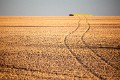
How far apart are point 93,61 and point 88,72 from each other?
4cm

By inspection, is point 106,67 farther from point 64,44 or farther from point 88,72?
point 64,44

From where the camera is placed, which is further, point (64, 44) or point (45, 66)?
point (64, 44)

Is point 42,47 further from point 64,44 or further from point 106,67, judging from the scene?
point 106,67

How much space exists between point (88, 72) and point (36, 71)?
0.07m

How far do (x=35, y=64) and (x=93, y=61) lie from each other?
0.09 meters

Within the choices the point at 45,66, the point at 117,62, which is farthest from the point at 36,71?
the point at 117,62

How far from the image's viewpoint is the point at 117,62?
0.95 ft

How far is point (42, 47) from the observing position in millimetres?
384

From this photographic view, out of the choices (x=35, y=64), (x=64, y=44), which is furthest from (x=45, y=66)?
(x=64, y=44)

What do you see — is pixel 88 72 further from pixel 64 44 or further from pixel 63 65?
pixel 64 44

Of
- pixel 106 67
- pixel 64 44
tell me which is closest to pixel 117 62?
pixel 106 67

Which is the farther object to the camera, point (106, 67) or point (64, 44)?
point (64, 44)

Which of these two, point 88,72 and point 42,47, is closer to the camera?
point 88,72

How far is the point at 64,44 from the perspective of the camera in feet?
1.34
